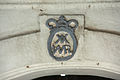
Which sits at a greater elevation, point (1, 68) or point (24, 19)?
point (24, 19)

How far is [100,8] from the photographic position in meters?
0.87

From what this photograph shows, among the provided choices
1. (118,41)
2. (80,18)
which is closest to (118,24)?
(118,41)

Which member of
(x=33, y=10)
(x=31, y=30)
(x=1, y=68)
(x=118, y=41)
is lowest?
(x=1, y=68)

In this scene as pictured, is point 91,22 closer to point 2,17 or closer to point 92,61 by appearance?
point 92,61

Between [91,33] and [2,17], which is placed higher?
[2,17]

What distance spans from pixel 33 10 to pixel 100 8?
407 mm

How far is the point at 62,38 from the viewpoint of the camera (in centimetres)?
88

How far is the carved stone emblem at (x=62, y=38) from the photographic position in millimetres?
→ 874

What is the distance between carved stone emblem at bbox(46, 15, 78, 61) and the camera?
87 centimetres

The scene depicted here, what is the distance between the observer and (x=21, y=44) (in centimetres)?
90

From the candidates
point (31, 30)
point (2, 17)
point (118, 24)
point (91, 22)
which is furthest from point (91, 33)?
point (2, 17)

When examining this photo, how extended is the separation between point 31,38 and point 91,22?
0.38 meters

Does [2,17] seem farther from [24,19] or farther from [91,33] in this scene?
[91,33]

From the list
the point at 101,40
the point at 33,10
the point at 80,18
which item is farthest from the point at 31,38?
the point at 101,40
